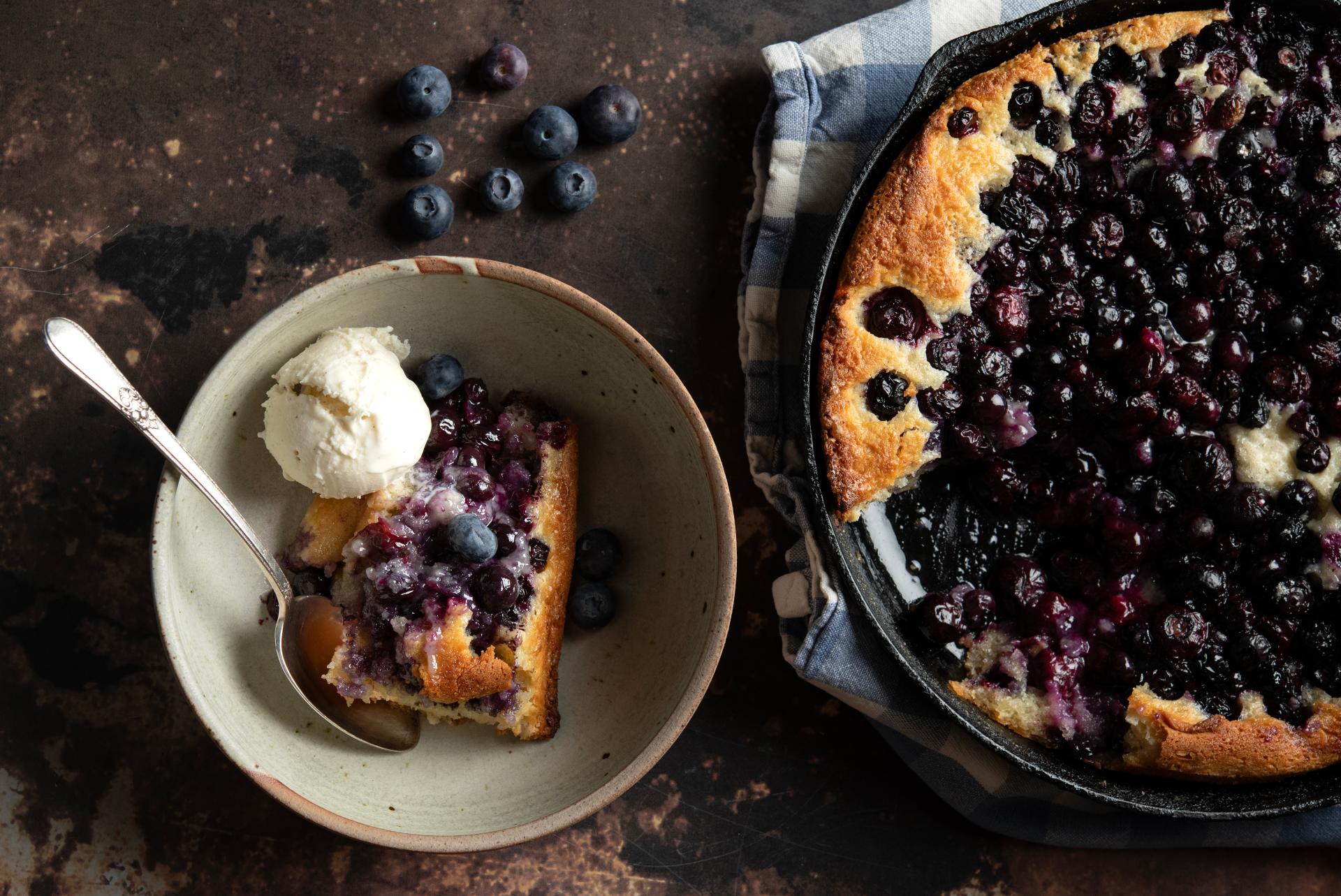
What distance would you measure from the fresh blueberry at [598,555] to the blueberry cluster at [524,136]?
877 mm

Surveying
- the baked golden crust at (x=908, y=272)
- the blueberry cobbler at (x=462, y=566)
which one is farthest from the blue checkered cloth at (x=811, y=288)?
the blueberry cobbler at (x=462, y=566)

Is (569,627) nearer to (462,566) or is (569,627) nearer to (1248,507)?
(462,566)

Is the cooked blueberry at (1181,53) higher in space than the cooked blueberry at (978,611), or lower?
higher

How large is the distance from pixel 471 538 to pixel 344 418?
397 millimetres

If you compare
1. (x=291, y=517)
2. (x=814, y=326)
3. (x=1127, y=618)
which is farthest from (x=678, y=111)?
(x=1127, y=618)

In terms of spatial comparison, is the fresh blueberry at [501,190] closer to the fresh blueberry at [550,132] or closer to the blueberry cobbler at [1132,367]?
the fresh blueberry at [550,132]

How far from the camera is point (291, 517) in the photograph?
2219mm

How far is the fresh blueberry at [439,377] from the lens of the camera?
218cm

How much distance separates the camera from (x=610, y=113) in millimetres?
2365

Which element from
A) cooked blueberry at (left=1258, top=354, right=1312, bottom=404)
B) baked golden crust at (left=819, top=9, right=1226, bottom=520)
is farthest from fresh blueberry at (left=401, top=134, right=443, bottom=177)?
cooked blueberry at (left=1258, top=354, right=1312, bottom=404)

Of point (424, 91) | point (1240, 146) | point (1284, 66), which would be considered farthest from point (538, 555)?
point (1284, 66)

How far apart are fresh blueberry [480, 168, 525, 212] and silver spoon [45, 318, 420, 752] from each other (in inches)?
37.8

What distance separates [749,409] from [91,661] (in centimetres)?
186

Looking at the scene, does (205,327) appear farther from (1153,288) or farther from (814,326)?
(1153,288)
